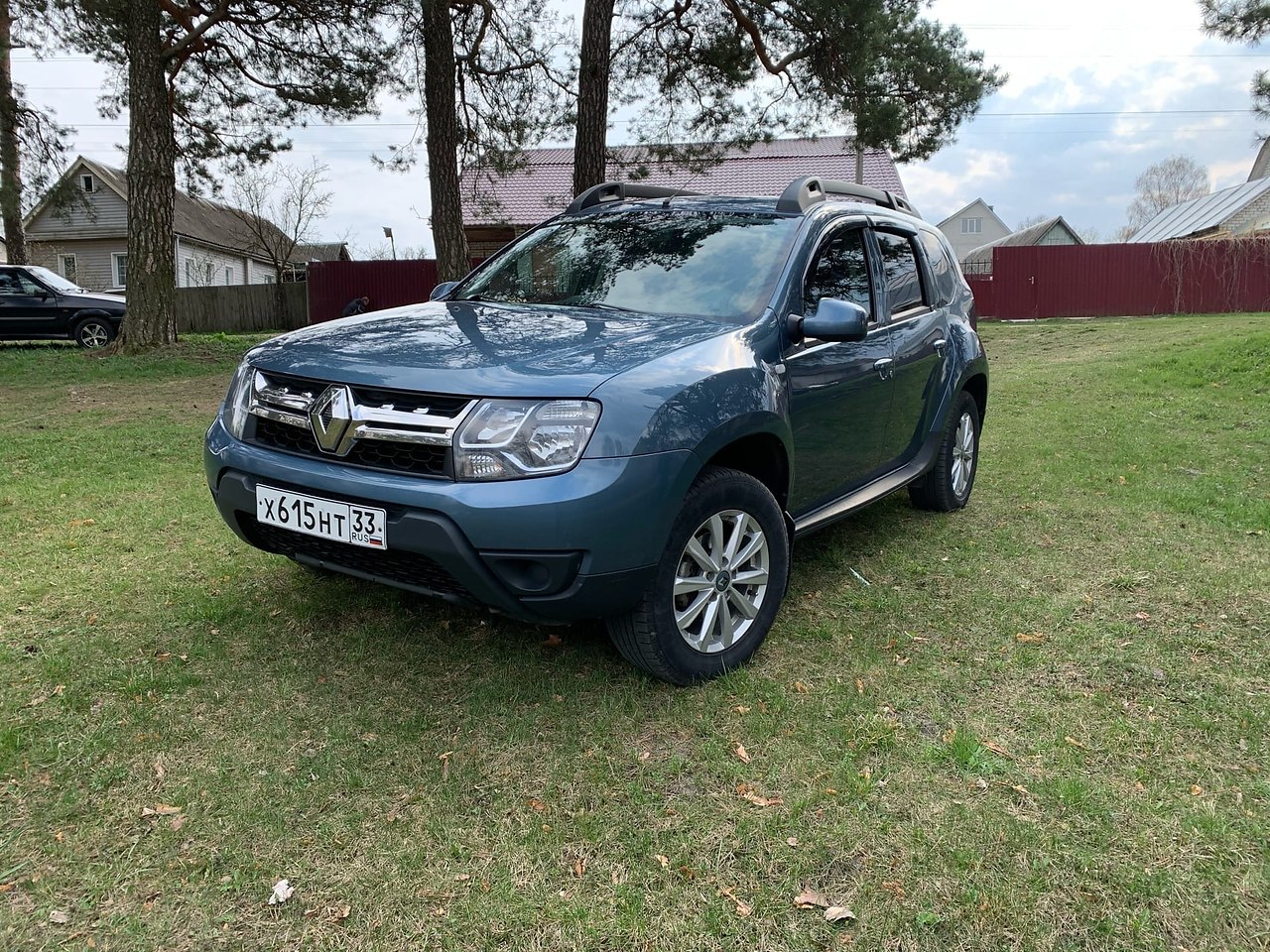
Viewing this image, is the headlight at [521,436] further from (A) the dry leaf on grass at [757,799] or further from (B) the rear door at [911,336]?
(B) the rear door at [911,336]

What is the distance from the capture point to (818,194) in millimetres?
4234

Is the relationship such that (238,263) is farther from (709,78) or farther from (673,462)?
(673,462)

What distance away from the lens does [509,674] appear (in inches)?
127

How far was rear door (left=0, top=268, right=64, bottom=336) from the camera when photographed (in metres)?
16.1

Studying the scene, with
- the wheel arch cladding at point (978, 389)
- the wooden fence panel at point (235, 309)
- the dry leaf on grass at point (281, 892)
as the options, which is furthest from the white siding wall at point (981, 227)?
the dry leaf on grass at point (281, 892)

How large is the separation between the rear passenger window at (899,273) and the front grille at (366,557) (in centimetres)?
266

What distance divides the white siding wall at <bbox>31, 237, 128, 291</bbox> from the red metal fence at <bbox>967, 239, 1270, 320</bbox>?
3411cm

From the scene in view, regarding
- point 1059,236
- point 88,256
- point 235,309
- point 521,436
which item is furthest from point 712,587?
point 1059,236

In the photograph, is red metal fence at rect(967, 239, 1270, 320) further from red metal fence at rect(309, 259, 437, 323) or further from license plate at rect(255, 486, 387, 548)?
license plate at rect(255, 486, 387, 548)

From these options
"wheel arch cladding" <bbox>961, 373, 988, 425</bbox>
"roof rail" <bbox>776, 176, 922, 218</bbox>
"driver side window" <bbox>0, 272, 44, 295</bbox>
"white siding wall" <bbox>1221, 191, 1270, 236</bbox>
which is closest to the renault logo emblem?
"roof rail" <bbox>776, 176, 922, 218</bbox>

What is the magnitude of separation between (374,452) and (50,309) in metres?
16.6

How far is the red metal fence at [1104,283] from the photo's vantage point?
75.4 ft

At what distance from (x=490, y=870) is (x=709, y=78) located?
14208 millimetres

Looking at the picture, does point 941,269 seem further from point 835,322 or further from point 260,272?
point 260,272
